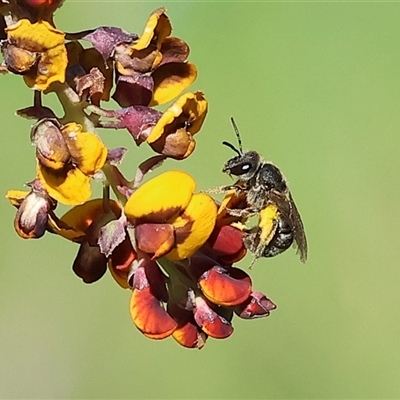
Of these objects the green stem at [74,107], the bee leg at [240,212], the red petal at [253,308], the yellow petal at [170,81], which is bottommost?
the red petal at [253,308]

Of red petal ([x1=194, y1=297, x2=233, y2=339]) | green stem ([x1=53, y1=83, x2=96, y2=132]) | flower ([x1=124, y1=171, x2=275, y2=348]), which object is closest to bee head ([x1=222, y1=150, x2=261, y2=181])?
flower ([x1=124, y1=171, x2=275, y2=348])

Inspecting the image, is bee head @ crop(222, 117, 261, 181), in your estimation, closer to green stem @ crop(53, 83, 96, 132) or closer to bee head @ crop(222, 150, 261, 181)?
bee head @ crop(222, 150, 261, 181)

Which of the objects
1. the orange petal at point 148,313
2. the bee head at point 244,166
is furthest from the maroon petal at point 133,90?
the bee head at point 244,166

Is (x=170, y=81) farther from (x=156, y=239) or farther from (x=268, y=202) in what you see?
(x=268, y=202)

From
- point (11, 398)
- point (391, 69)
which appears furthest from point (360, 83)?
point (11, 398)

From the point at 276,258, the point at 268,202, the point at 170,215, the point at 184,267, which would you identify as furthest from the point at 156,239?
the point at 276,258

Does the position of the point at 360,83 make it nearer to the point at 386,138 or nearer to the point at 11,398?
the point at 386,138

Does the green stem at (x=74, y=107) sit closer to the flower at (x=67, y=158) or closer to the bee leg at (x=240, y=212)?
the flower at (x=67, y=158)
